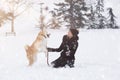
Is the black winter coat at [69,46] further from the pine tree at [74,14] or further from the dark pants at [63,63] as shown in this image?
the pine tree at [74,14]

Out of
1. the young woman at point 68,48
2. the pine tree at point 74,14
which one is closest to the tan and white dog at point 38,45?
the young woman at point 68,48

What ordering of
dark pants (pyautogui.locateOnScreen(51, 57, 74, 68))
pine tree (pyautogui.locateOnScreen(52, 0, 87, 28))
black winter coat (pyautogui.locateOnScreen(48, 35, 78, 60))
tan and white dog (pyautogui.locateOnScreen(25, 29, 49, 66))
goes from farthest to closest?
pine tree (pyautogui.locateOnScreen(52, 0, 87, 28)) < tan and white dog (pyautogui.locateOnScreen(25, 29, 49, 66)) < black winter coat (pyautogui.locateOnScreen(48, 35, 78, 60)) < dark pants (pyautogui.locateOnScreen(51, 57, 74, 68))

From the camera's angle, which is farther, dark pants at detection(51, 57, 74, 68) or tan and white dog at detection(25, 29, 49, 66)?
tan and white dog at detection(25, 29, 49, 66)

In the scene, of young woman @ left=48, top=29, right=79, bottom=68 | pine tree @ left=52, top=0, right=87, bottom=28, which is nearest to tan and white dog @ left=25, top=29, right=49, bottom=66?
young woman @ left=48, top=29, right=79, bottom=68

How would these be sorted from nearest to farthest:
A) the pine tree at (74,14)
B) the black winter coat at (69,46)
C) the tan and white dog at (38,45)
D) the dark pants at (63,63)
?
the dark pants at (63,63) → the black winter coat at (69,46) → the tan and white dog at (38,45) → the pine tree at (74,14)

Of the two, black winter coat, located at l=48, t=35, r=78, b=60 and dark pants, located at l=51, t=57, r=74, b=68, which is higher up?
black winter coat, located at l=48, t=35, r=78, b=60

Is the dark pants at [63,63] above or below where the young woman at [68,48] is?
below

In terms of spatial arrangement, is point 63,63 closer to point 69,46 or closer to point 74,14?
point 69,46

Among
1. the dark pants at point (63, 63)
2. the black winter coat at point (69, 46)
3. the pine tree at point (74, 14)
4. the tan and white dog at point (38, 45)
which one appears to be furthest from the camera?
the pine tree at point (74, 14)

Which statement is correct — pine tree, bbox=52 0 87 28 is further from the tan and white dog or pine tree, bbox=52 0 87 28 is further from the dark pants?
the dark pants

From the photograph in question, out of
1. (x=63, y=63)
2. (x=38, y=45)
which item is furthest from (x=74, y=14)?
(x=63, y=63)

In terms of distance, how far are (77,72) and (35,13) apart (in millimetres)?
53479

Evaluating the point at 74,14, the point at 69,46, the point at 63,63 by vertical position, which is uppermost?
the point at 69,46

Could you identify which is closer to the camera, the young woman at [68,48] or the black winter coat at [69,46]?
the young woman at [68,48]
